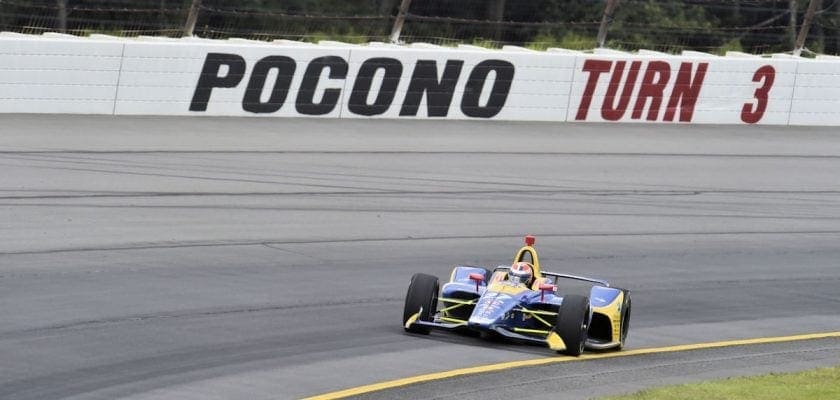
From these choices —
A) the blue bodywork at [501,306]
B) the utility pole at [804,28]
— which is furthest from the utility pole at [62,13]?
the utility pole at [804,28]

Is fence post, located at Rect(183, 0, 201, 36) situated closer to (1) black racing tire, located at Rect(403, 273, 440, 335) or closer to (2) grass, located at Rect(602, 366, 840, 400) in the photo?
(1) black racing tire, located at Rect(403, 273, 440, 335)

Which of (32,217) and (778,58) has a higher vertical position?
(778,58)

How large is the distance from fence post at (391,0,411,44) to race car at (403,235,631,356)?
45.3 feet

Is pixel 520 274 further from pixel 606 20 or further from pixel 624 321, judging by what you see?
pixel 606 20

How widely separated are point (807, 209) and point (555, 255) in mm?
6263

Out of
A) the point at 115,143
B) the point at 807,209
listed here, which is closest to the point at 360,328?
the point at 115,143

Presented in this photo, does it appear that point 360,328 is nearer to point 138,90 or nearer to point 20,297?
point 20,297

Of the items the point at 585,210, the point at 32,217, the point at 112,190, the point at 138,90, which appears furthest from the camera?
the point at 138,90

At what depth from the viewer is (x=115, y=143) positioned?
20.2 meters

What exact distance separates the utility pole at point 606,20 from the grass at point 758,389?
16602 millimetres

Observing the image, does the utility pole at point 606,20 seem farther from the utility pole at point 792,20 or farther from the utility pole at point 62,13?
the utility pole at point 62,13

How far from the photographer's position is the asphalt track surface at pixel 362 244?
10.4 metres

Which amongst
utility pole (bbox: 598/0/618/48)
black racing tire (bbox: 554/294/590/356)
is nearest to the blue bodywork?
black racing tire (bbox: 554/294/590/356)

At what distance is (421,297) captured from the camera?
11719 mm
